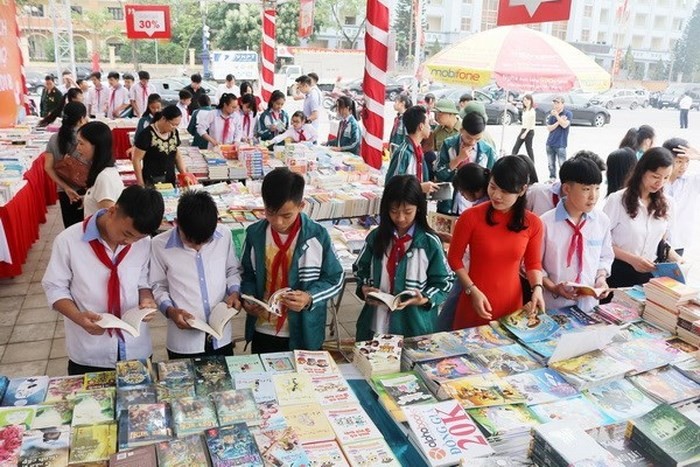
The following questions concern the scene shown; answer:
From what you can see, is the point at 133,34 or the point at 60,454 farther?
the point at 133,34

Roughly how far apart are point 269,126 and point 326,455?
616 centimetres

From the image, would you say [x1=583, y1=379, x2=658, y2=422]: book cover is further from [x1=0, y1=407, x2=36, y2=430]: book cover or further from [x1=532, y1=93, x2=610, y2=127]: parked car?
[x1=532, y1=93, x2=610, y2=127]: parked car

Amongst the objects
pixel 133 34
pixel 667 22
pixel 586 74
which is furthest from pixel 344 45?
pixel 586 74

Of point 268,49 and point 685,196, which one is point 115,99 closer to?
point 268,49

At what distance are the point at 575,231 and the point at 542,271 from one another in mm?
234

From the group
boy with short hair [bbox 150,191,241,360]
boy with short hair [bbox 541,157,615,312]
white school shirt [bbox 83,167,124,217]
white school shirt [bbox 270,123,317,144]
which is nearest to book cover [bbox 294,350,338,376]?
boy with short hair [bbox 150,191,241,360]

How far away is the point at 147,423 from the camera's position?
1.56 m

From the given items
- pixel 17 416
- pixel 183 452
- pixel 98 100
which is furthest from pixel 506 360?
pixel 98 100

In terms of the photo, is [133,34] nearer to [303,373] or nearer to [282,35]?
[303,373]

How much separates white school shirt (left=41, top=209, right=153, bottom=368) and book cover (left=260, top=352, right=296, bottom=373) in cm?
53

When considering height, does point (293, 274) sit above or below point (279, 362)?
above

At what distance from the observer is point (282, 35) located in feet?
87.7

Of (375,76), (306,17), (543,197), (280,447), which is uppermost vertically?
(306,17)

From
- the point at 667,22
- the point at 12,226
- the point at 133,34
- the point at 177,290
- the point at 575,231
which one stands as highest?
the point at 667,22
